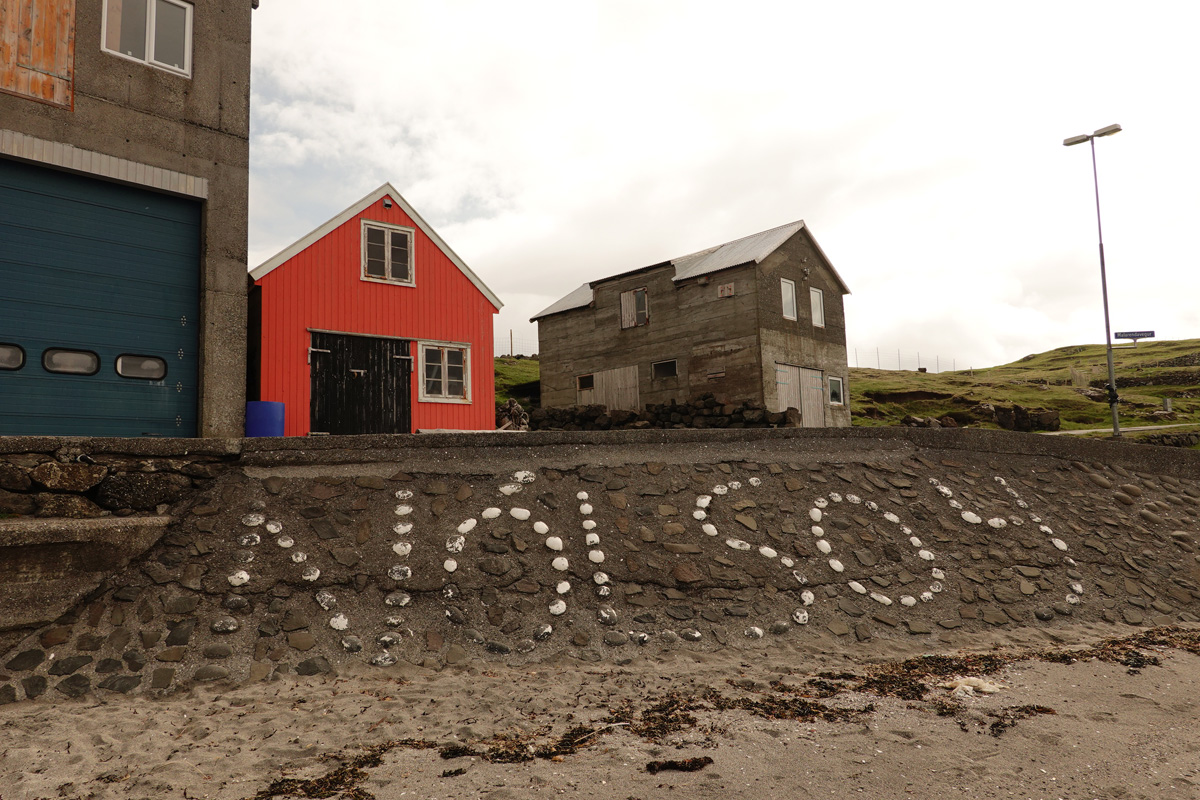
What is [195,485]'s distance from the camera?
23.9 ft

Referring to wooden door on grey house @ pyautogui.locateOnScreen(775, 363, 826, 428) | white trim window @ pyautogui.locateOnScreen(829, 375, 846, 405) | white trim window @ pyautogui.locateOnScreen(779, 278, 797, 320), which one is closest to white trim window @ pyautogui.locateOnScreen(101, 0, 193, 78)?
wooden door on grey house @ pyautogui.locateOnScreen(775, 363, 826, 428)

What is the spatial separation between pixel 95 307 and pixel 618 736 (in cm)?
853

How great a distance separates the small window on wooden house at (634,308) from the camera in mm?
22797

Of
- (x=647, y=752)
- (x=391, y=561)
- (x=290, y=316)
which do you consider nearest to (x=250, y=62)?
(x=290, y=316)

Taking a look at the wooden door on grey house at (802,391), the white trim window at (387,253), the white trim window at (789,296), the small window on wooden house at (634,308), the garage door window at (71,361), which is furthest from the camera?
the small window on wooden house at (634,308)

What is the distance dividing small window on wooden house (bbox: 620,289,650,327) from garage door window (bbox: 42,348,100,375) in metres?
15.9

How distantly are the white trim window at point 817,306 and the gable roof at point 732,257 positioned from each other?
4.32 ft

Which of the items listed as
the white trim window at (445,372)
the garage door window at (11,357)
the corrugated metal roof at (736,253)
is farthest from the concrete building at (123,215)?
the corrugated metal roof at (736,253)

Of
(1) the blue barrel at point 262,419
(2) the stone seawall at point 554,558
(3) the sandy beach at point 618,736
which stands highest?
(1) the blue barrel at point 262,419

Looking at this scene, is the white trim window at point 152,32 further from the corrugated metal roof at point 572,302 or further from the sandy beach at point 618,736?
the corrugated metal roof at point 572,302

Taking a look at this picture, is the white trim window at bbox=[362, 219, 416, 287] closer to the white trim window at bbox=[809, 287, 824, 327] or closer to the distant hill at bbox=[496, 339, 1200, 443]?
the white trim window at bbox=[809, 287, 824, 327]

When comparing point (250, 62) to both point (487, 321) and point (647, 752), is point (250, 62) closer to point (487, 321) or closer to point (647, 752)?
point (487, 321)

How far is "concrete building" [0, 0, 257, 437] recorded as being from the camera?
849cm

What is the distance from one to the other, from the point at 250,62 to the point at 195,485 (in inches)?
259
